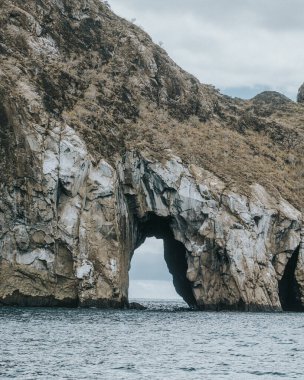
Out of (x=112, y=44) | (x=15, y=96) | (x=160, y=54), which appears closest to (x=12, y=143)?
(x=15, y=96)

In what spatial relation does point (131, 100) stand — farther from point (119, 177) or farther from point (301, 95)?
point (301, 95)

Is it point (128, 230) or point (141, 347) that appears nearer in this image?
point (141, 347)

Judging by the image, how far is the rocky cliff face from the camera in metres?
→ 67.5

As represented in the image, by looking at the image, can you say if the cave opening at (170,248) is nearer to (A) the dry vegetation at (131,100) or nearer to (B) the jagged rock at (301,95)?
(A) the dry vegetation at (131,100)

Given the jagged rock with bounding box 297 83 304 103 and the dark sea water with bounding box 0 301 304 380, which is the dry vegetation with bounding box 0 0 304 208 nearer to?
the dark sea water with bounding box 0 301 304 380

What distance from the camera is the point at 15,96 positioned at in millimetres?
71500

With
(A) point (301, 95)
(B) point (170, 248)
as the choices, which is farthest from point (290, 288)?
(A) point (301, 95)

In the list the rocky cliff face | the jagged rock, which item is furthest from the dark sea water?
the jagged rock

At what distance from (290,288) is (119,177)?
1130 inches

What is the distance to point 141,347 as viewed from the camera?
39.4 meters

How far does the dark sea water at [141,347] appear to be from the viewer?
30.5 meters

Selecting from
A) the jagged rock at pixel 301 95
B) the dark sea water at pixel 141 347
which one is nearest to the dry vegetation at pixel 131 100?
the dark sea water at pixel 141 347

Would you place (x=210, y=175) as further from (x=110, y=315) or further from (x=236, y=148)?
(x=110, y=315)

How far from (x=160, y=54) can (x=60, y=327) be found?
212 ft
